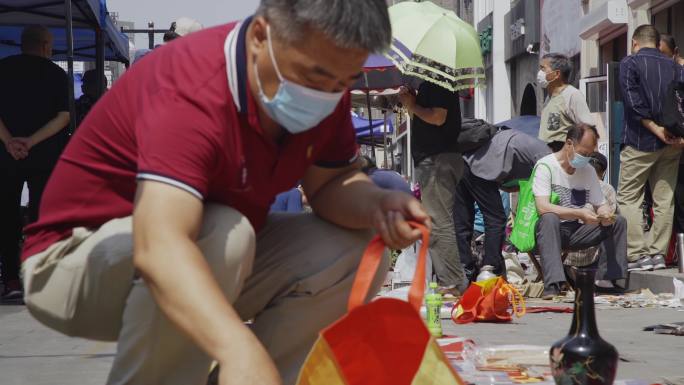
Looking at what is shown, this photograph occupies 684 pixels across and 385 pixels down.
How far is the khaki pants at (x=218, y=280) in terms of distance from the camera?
285cm

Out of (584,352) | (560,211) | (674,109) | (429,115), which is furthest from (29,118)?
(584,352)

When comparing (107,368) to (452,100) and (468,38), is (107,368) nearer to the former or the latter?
(452,100)

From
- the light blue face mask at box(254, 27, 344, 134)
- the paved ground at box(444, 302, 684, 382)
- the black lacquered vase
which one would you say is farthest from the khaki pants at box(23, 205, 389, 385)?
the paved ground at box(444, 302, 684, 382)

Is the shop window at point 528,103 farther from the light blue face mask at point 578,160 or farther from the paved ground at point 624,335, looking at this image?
the paved ground at point 624,335

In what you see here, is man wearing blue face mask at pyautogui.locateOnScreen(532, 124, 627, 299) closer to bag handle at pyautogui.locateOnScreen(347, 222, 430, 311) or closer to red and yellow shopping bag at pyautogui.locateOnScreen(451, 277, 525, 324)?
red and yellow shopping bag at pyautogui.locateOnScreen(451, 277, 525, 324)

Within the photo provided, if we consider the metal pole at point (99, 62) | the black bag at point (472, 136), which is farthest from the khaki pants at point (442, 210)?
the metal pole at point (99, 62)

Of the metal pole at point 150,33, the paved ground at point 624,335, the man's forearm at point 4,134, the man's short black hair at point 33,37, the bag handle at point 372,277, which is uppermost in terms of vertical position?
the metal pole at point 150,33

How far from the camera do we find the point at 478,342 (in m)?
5.82

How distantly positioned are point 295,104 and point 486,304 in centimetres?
429

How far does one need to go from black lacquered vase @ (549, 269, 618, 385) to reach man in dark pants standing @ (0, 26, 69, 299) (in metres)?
5.10

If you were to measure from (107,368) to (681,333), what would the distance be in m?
3.00

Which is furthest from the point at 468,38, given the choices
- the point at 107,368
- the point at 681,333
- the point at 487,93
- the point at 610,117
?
the point at 487,93

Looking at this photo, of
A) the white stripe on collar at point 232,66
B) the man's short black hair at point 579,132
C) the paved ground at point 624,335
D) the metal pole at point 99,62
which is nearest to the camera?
the white stripe on collar at point 232,66

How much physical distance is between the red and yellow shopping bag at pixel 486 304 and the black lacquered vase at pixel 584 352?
332cm
